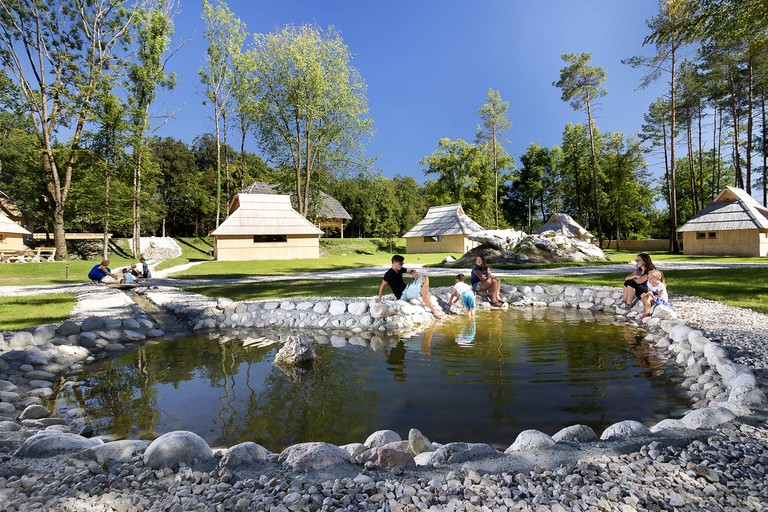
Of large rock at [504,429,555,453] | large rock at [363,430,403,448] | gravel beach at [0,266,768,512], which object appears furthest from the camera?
large rock at [363,430,403,448]

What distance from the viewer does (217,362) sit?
581 centimetres

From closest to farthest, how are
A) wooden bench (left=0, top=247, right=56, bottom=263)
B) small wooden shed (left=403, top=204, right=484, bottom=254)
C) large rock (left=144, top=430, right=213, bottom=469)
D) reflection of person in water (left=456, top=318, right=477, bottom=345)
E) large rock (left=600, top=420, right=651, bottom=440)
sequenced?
large rock (left=144, top=430, right=213, bottom=469)
large rock (left=600, top=420, right=651, bottom=440)
reflection of person in water (left=456, top=318, right=477, bottom=345)
wooden bench (left=0, top=247, right=56, bottom=263)
small wooden shed (left=403, top=204, right=484, bottom=254)

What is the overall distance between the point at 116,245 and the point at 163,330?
26875 millimetres

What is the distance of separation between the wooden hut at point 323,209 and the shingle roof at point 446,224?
8.63 meters

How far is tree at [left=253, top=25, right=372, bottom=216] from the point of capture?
29594mm

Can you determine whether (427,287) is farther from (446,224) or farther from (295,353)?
(446,224)

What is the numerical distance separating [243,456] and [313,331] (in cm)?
534

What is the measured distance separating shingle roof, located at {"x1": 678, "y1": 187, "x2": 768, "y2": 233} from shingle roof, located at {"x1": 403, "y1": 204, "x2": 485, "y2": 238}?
14.8 meters

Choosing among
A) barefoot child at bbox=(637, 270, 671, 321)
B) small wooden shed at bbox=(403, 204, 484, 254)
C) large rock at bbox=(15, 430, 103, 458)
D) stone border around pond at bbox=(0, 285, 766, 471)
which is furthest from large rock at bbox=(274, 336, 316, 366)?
small wooden shed at bbox=(403, 204, 484, 254)

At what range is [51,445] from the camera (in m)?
2.62

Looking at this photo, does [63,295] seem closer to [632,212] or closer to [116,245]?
[116,245]

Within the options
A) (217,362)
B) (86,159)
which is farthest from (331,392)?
(86,159)

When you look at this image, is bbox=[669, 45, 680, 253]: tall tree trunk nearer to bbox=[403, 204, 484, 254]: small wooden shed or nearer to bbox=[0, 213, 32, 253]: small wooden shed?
bbox=[403, 204, 484, 254]: small wooden shed

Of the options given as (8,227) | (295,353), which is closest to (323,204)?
(8,227)
